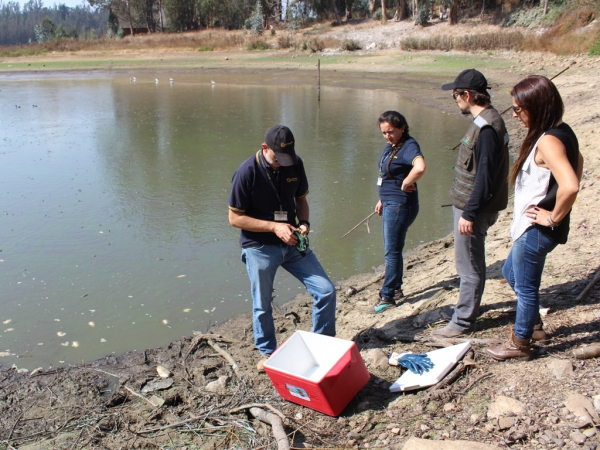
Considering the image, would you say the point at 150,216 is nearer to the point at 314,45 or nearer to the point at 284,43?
the point at 314,45

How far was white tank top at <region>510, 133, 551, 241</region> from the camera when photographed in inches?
122

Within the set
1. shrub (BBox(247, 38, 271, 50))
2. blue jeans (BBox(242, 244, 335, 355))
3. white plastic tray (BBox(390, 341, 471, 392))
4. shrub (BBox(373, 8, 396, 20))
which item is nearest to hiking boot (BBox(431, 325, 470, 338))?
white plastic tray (BBox(390, 341, 471, 392))

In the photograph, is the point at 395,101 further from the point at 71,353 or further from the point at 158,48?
the point at 158,48

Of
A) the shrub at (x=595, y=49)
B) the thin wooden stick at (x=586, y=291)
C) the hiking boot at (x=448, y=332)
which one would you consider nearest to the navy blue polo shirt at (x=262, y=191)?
the hiking boot at (x=448, y=332)

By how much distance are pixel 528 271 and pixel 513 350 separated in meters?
0.58

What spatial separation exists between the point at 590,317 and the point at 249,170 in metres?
2.62

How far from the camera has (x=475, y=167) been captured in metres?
→ 3.65

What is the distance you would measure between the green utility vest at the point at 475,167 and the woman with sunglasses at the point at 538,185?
12.0 inches

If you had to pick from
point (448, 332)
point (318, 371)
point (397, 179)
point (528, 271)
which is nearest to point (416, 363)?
point (448, 332)

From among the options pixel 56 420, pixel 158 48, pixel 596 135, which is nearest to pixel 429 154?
pixel 596 135

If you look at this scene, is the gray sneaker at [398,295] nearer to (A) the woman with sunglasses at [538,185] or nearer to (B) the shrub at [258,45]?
(A) the woman with sunglasses at [538,185]

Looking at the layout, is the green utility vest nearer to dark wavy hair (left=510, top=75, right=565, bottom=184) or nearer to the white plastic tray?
dark wavy hair (left=510, top=75, right=565, bottom=184)

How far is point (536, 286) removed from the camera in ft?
10.6

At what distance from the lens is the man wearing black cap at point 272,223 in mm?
3680
